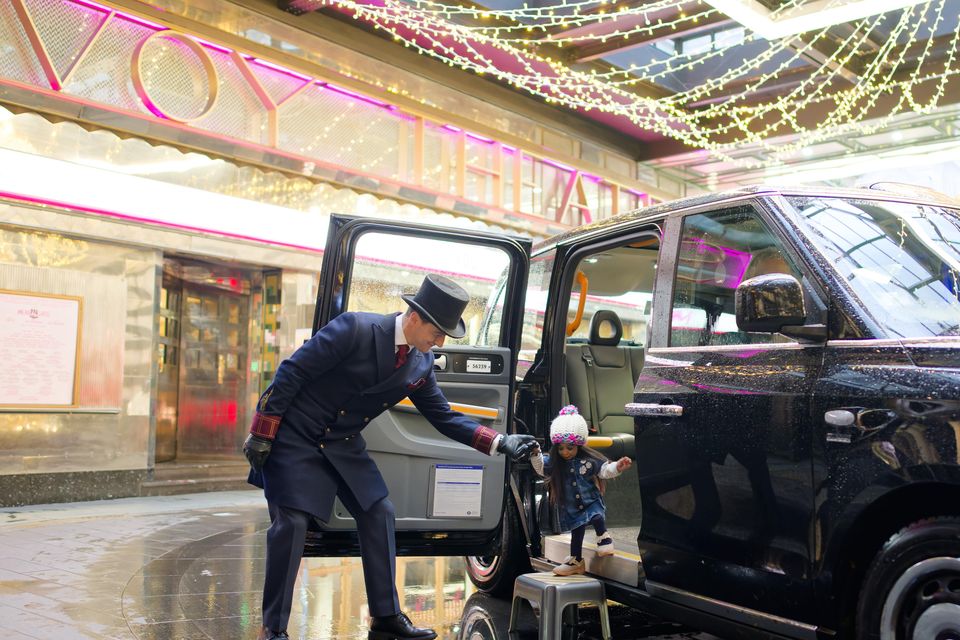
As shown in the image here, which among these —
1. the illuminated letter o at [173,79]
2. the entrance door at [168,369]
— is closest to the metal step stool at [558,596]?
the illuminated letter o at [173,79]

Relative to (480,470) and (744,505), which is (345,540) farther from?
(744,505)

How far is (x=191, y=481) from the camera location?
11180 mm

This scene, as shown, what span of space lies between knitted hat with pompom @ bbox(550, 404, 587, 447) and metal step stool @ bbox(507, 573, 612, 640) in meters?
0.66

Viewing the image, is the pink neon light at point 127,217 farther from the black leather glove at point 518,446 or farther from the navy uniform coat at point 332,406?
the black leather glove at point 518,446

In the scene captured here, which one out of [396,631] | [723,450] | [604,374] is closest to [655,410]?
[723,450]

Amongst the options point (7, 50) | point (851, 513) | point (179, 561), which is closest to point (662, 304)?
point (851, 513)

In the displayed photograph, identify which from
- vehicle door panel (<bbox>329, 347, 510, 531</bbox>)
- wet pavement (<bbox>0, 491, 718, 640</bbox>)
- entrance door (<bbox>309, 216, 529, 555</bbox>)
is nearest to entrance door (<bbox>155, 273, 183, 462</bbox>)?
wet pavement (<bbox>0, 491, 718, 640</bbox>)

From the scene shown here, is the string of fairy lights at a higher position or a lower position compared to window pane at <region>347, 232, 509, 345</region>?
higher

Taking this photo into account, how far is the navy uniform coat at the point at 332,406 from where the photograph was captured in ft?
14.4

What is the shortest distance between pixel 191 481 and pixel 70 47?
16.5ft

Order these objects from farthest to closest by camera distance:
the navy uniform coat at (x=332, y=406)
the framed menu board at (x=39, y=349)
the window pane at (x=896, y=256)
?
1. the framed menu board at (x=39, y=349)
2. the navy uniform coat at (x=332, y=406)
3. the window pane at (x=896, y=256)

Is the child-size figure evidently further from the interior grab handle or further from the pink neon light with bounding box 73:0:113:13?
the pink neon light with bounding box 73:0:113:13

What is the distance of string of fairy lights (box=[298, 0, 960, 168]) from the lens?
1139 cm

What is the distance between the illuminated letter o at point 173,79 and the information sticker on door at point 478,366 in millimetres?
6461
